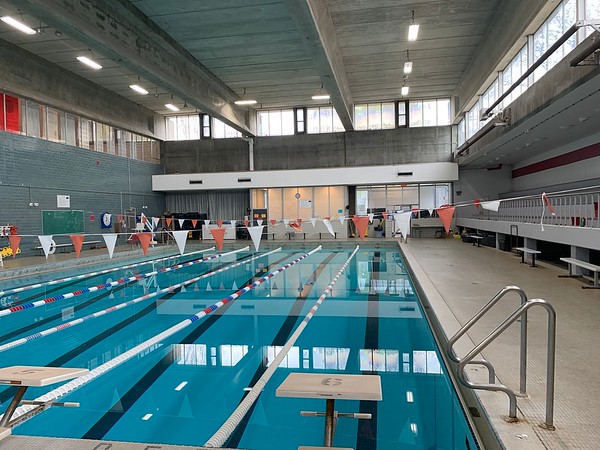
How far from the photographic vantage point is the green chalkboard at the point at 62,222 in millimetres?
13586

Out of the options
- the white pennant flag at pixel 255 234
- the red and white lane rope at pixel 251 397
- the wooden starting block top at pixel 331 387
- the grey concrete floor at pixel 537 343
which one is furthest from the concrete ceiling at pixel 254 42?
the wooden starting block top at pixel 331 387

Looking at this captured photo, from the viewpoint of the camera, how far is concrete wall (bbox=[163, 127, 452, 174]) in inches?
740

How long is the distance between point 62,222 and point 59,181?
1.36 m

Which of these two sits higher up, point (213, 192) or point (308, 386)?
point (213, 192)

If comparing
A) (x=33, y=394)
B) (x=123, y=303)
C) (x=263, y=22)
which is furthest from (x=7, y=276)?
(x=263, y=22)

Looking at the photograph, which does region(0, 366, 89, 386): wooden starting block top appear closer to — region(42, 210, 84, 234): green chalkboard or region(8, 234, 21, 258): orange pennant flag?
A: region(8, 234, 21, 258): orange pennant flag

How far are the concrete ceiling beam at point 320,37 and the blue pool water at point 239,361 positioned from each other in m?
4.91

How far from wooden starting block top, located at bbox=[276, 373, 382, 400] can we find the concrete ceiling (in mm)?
6370

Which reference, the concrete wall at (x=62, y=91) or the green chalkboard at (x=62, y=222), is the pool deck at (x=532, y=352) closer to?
the green chalkboard at (x=62, y=222)

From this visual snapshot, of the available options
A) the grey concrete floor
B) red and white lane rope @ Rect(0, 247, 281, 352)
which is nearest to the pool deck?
the grey concrete floor

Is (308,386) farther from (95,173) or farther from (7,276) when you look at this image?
(95,173)

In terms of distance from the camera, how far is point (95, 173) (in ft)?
51.9

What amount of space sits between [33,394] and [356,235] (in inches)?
636

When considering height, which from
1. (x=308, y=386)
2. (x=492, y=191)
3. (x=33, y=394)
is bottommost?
(x=33, y=394)
